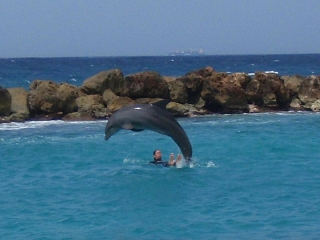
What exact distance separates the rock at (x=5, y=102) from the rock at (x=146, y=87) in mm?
4612

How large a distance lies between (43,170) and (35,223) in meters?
4.66

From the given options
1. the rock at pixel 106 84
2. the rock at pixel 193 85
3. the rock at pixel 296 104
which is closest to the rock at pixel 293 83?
the rock at pixel 296 104

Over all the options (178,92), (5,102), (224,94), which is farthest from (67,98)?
(224,94)

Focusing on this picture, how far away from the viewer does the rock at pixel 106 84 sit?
2748cm

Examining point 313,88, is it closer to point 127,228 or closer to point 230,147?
point 230,147

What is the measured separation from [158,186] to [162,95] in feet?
42.6

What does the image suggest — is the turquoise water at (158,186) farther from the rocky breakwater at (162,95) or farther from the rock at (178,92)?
the rock at (178,92)

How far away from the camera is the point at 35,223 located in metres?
11.2

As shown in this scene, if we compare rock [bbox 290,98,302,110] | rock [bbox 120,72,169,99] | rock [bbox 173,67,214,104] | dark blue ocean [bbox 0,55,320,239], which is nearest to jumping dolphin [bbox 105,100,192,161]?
dark blue ocean [bbox 0,55,320,239]

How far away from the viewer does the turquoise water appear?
1088cm

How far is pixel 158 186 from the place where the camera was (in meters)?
14.1

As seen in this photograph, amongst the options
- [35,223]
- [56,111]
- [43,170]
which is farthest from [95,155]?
[56,111]

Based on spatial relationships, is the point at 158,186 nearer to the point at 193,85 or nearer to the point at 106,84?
the point at 193,85

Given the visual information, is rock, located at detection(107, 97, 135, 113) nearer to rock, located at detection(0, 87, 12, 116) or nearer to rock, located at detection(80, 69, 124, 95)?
rock, located at detection(80, 69, 124, 95)
